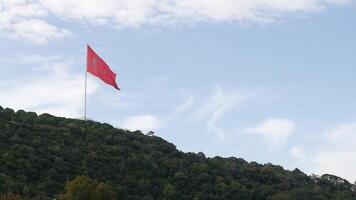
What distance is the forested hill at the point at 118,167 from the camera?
56281 mm

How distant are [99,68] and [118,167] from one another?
18.2m

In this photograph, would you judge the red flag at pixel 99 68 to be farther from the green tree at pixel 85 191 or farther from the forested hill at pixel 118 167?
the green tree at pixel 85 191

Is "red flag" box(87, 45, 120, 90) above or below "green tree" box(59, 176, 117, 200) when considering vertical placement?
above

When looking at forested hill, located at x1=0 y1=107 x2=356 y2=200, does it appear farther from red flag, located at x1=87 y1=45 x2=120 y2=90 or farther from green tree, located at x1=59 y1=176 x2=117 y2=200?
green tree, located at x1=59 y1=176 x2=117 y2=200

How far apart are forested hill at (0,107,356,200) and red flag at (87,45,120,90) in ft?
26.6

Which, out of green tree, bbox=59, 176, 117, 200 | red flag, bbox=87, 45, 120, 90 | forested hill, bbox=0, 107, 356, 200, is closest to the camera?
green tree, bbox=59, 176, 117, 200

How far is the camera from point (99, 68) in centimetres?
4688

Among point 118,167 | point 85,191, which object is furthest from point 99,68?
point 118,167

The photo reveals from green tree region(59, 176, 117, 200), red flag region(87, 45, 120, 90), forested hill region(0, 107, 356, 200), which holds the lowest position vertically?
green tree region(59, 176, 117, 200)

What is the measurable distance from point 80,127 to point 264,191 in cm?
1734

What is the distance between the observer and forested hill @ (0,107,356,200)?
5628 cm

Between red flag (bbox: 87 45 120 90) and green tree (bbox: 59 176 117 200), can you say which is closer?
green tree (bbox: 59 176 117 200)

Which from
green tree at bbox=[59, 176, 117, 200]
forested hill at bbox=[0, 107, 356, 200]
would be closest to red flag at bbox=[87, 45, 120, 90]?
forested hill at bbox=[0, 107, 356, 200]

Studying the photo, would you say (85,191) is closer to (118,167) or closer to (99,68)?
(99,68)
